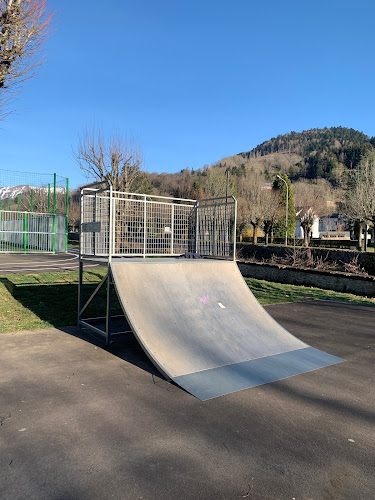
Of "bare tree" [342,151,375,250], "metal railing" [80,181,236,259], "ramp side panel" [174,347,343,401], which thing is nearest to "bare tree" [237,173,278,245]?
"bare tree" [342,151,375,250]

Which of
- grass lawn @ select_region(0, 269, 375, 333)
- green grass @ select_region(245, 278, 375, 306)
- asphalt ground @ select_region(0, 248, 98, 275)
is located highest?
asphalt ground @ select_region(0, 248, 98, 275)

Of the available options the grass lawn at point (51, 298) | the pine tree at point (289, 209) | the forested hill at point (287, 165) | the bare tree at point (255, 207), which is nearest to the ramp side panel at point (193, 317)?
the grass lawn at point (51, 298)

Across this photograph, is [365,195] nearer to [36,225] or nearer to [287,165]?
[36,225]

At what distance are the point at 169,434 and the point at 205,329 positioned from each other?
2474 mm

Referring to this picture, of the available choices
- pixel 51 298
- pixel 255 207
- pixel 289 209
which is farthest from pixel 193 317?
pixel 289 209

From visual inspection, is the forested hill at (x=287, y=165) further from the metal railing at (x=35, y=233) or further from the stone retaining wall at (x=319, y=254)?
the stone retaining wall at (x=319, y=254)

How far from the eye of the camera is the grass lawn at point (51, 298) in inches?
285

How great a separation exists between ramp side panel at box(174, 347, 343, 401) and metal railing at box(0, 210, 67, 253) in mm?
17615

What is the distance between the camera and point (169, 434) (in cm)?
315

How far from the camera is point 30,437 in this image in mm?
3033

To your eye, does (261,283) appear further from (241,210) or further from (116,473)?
(241,210)

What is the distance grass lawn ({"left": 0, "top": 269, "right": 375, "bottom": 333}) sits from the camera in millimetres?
7227

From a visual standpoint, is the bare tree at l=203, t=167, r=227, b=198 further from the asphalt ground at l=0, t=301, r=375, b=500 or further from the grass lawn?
the asphalt ground at l=0, t=301, r=375, b=500

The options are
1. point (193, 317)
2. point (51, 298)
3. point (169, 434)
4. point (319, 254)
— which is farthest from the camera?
point (319, 254)
